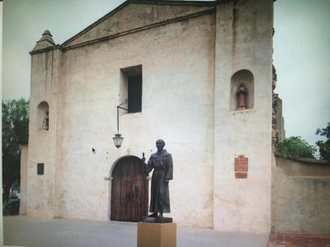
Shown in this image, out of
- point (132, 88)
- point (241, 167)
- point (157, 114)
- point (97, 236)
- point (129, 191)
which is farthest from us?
point (132, 88)

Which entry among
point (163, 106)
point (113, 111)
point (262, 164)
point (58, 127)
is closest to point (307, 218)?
point (262, 164)

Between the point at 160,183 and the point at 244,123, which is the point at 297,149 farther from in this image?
the point at 160,183

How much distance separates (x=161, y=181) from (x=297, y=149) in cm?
406

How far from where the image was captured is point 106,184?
10.3 m

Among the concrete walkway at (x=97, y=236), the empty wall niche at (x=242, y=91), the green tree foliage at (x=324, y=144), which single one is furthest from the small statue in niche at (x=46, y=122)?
the green tree foliage at (x=324, y=144)

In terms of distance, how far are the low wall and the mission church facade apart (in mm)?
310

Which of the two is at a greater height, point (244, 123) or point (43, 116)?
point (43, 116)

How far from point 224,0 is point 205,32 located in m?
1.01

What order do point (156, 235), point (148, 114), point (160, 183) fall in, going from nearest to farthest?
1. point (156, 235)
2. point (160, 183)
3. point (148, 114)

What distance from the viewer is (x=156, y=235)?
529 centimetres

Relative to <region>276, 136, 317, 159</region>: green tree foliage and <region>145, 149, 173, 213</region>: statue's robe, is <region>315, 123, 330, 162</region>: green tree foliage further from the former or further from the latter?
<region>145, 149, 173, 213</region>: statue's robe

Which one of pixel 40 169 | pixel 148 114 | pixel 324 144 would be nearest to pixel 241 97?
pixel 324 144

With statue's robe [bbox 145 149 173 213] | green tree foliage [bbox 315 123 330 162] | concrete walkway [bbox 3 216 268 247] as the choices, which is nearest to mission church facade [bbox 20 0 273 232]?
concrete walkway [bbox 3 216 268 247]

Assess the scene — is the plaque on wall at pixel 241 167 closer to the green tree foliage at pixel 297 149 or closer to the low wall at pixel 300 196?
the low wall at pixel 300 196
